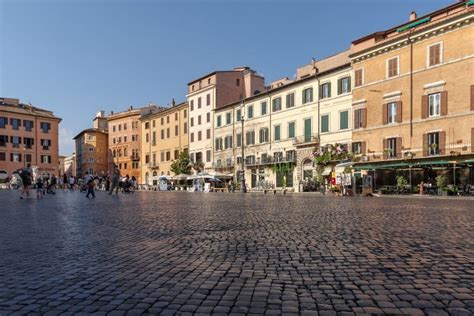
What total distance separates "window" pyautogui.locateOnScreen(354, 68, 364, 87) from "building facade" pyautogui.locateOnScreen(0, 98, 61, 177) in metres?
56.5

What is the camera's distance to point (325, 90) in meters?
40.4

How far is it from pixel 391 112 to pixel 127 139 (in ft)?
201

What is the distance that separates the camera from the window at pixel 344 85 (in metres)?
38.3

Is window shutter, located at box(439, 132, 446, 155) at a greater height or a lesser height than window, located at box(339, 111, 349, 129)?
lesser

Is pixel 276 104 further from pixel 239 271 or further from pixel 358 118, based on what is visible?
pixel 239 271

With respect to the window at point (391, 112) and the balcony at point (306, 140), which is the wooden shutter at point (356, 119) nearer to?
the window at point (391, 112)

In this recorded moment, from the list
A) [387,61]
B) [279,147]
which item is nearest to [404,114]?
[387,61]

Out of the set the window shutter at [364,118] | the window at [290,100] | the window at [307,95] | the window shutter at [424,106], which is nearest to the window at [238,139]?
the window at [290,100]

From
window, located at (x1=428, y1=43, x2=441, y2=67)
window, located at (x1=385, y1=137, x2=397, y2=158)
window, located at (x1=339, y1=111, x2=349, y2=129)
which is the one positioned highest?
window, located at (x1=428, y1=43, x2=441, y2=67)

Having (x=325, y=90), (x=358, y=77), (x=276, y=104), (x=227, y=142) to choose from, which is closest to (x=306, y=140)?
(x=325, y=90)

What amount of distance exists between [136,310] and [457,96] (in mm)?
31612

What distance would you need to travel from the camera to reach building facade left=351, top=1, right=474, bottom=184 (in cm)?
2905

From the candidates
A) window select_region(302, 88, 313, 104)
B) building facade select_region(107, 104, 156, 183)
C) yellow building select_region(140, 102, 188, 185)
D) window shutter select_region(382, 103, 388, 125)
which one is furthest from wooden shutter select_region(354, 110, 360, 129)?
building facade select_region(107, 104, 156, 183)

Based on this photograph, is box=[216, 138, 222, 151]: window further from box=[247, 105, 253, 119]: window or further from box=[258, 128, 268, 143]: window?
box=[258, 128, 268, 143]: window
